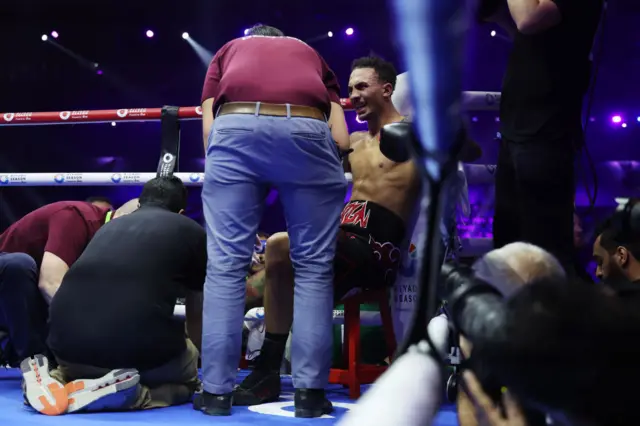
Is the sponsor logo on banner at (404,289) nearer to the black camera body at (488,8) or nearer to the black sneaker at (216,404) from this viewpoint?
the black sneaker at (216,404)

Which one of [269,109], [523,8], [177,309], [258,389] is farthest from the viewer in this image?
[177,309]

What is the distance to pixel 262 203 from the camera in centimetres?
177

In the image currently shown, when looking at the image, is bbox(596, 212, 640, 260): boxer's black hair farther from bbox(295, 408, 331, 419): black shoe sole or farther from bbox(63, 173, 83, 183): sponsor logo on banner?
bbox(63, 173, 83, 183): sponsor logo on banner

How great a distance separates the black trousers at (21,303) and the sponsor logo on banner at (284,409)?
0.75 meters

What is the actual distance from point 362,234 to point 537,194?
907mm

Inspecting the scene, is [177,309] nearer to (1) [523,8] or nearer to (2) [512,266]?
(1) [523,8]

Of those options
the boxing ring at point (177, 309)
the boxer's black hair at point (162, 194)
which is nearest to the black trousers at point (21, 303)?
the boxing ring at point (177, 309)

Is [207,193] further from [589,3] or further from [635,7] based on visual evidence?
[635,7]

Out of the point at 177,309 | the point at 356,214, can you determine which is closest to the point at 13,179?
the point at 177,309

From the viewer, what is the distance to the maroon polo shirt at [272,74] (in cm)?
176

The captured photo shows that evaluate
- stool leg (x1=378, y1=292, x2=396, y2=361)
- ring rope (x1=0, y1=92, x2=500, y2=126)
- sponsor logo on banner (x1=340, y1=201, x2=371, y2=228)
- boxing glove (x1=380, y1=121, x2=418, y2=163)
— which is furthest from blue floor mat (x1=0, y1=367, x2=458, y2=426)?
ring rope (x1=0, y1=92, x2=500, y2=126)

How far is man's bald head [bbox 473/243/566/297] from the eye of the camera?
432 mm

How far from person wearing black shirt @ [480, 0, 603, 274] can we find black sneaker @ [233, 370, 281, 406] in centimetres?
83

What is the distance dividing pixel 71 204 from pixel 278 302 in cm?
75
